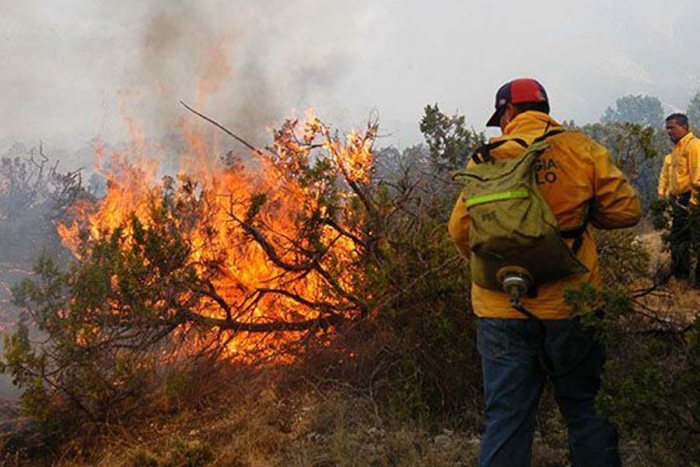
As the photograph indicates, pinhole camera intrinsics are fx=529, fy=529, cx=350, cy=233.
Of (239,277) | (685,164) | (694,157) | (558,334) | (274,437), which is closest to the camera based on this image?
(558,334)

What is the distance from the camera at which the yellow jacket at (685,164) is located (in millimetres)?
5711

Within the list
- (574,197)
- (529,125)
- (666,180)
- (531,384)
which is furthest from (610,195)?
(666,180)

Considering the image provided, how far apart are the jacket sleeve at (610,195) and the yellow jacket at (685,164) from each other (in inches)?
161

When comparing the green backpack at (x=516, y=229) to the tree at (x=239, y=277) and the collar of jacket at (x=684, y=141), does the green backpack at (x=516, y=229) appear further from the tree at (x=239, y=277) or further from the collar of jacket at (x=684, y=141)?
the collar of jacket at (x=684, y=141)

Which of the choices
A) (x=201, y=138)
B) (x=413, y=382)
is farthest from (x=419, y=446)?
(x=201, y=138)

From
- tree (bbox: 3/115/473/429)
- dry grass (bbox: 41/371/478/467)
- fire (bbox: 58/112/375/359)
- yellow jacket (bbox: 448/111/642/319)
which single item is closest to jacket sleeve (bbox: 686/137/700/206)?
tree (bbox: 3/115/473/429)

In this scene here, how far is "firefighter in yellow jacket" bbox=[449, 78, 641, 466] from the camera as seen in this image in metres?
2.28

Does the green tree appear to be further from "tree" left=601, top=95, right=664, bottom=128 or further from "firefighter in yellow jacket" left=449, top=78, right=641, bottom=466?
"tree" left=601, top=95, right=664, bottom=128

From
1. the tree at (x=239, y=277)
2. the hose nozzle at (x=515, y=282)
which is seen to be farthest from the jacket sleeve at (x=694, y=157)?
the hose nozzle at (x=515, y=282)

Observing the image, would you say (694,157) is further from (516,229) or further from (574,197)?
(516,229)

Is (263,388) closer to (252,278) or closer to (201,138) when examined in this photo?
(252,278)

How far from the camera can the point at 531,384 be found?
2344 mm

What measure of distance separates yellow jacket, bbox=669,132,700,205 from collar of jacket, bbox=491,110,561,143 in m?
4.15

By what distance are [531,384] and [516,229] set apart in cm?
74
